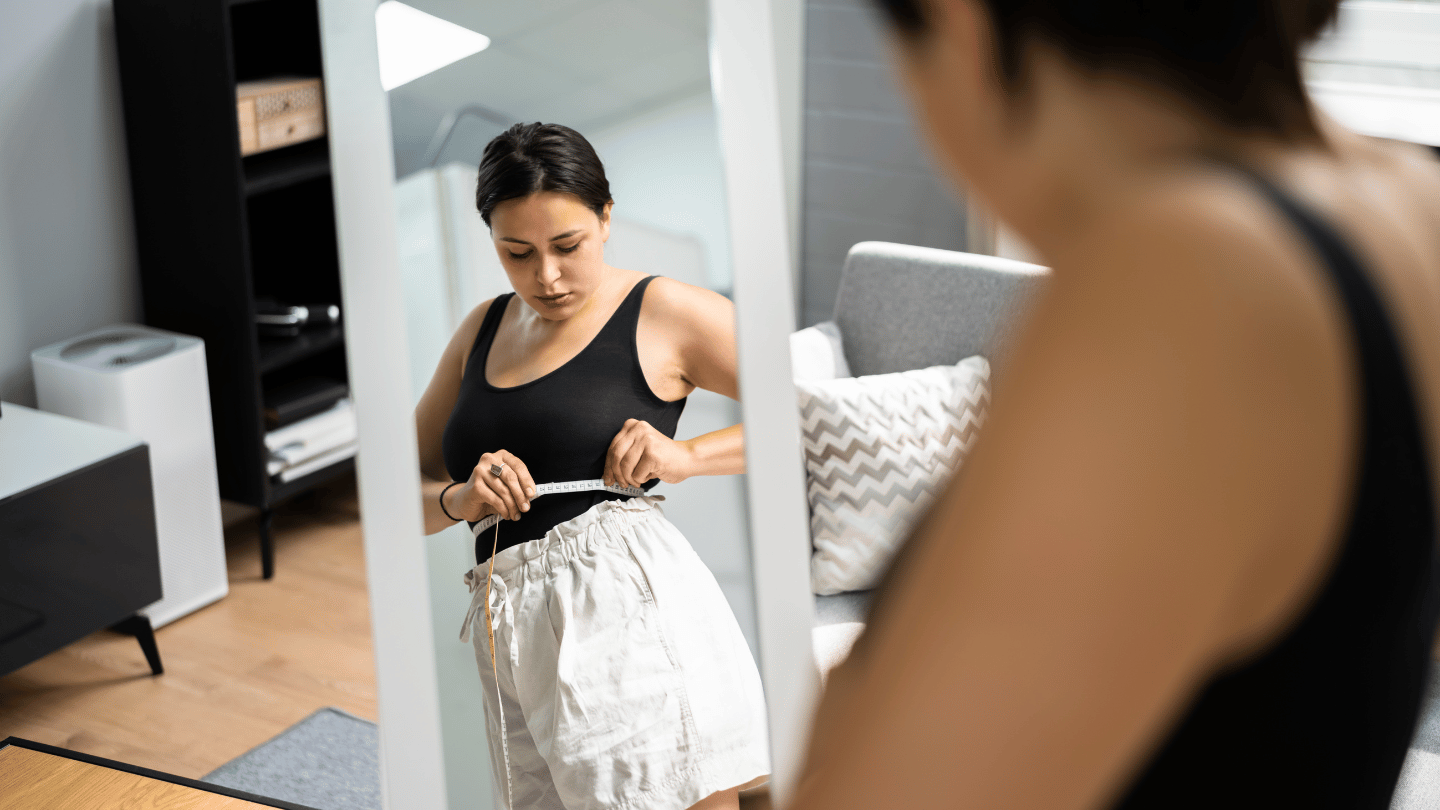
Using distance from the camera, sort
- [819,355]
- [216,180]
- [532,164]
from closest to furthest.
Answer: [532,164]
[819,355]
[216,180]

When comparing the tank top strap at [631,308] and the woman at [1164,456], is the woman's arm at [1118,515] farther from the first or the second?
the tank top strap at [631,308]

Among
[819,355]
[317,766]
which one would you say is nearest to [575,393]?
[819,355]

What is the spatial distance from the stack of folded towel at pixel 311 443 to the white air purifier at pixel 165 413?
139mm

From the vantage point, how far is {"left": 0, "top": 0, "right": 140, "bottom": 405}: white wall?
2404 mm

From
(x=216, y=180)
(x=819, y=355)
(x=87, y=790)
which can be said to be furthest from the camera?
(x=216, y=180)

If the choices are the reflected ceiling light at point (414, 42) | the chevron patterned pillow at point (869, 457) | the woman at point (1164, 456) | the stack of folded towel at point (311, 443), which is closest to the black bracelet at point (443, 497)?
the reflected ceiling light at point (414, 42)

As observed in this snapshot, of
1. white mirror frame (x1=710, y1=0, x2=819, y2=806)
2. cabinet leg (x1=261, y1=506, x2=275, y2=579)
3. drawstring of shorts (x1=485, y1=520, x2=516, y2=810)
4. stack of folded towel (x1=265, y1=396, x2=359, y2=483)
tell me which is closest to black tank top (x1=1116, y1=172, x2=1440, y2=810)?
white mirror frame (x1=710, y1=0, x2=819, y2=806)

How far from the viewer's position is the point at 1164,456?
0.82ft

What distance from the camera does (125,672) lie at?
2.39 m

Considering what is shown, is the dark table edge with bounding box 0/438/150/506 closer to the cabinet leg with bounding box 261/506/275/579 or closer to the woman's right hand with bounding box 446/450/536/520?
the cabinet leg with bounding box 261/506/275/579

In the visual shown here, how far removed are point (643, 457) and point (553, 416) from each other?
61mm

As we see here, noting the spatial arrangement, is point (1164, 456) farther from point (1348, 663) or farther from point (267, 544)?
point (267, 544)

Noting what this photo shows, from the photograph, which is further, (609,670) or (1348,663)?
(609,670)

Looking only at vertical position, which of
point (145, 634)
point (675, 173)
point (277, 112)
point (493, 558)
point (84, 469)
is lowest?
point (145, 634)
